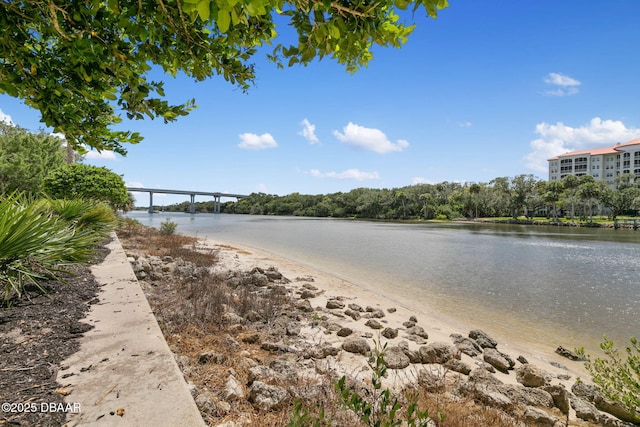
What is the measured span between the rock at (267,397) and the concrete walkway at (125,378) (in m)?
0.88

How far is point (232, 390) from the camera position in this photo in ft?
10.3

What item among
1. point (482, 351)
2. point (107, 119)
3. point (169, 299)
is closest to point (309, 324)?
point (169, 299)

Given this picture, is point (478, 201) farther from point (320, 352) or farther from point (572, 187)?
point (320, 352)

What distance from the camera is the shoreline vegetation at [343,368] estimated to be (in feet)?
9.56

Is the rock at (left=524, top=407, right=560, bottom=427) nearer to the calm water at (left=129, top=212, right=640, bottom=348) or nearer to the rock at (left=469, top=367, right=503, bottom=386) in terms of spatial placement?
the rock at (left=469, top=367, right=503, bottom=386)

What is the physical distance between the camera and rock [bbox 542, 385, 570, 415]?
408 cm

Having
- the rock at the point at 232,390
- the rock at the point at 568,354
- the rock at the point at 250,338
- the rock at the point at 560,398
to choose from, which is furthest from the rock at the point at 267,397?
the rock at the point at 568,354

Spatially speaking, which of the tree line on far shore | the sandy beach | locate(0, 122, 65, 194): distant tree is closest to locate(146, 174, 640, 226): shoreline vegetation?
the tree line on far shore

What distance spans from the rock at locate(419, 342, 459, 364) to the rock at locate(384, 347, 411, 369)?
1.18ft

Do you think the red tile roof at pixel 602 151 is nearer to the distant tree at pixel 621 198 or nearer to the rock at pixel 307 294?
the distant tree at pixel 621 198

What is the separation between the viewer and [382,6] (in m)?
1.82

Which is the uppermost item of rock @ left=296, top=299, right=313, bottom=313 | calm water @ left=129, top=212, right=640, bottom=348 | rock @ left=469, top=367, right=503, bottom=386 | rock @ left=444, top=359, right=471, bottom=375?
rock @ left=296, top=299, right=313, bottom=313

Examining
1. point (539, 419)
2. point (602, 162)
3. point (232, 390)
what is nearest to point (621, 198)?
point (602, 162)

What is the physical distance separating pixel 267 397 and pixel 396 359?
2.51m
